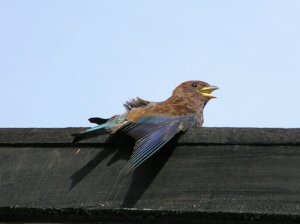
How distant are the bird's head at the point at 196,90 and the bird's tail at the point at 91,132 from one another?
235cm

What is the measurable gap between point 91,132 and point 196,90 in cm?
313

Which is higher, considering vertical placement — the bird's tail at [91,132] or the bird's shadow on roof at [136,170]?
the bird's tail at [91,132]

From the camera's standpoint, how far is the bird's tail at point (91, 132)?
3484mm

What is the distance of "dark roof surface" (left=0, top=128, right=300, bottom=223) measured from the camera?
304 centimetres

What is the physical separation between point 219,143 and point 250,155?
4.9 inches

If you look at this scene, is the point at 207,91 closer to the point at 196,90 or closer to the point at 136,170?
the point at 196,90

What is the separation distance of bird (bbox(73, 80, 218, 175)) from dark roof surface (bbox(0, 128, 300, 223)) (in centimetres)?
6

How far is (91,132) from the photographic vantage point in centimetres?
366

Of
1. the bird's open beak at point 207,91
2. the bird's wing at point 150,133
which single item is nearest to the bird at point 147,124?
the bird's wing at point 150,133

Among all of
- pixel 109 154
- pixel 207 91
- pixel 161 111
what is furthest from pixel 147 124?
pixel 207 91

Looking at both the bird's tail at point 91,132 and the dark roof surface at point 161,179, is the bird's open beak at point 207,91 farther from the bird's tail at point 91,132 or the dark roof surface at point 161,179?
the dark roof surface at point 161,179

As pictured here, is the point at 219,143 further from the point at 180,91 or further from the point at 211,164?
the point at 180,91

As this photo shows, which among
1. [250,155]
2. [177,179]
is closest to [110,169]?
[177,179]

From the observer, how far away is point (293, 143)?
3188mm
